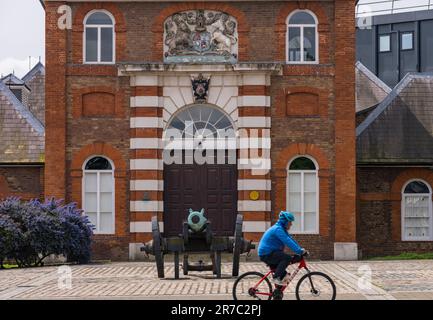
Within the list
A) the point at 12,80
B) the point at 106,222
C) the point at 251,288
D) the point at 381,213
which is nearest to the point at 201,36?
the point at 106,222

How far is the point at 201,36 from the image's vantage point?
3131cm

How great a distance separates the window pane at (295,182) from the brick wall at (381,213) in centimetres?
230

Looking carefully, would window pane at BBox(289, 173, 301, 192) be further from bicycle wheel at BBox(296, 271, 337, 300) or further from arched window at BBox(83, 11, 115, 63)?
bicycle wheel at BBox(296, 271, 337, 300)

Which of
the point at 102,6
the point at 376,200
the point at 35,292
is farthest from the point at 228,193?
the point at 35,292

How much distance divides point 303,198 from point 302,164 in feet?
A: 3.50

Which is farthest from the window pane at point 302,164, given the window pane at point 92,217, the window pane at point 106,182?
the window pane at point 92,217

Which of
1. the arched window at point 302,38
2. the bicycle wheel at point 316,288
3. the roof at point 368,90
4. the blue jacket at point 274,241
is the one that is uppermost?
the arched window at point 302,38

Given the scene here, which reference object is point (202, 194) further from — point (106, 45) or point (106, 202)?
point (106, 45)

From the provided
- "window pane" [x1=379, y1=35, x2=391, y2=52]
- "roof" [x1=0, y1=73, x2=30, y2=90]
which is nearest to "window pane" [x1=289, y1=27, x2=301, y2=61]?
"roof" [x1=0, y1=73, x2=30, y2=90]

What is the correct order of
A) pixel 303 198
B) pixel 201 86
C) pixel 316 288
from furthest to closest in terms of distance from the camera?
pixel 303 198 < pixel 201 86 < pixel 316 288

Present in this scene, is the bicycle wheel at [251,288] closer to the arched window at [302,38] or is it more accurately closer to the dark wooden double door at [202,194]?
the dark wooden double door at [202,194]

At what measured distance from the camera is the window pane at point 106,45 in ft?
103

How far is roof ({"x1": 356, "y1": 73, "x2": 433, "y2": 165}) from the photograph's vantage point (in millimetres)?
32812

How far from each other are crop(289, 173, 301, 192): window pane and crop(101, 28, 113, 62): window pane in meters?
6.74
